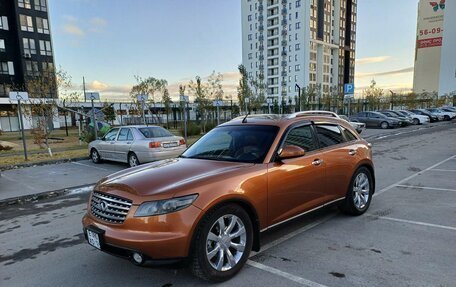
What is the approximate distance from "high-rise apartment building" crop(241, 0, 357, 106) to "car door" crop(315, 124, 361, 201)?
82.8 meters

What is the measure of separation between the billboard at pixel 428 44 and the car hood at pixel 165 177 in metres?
111

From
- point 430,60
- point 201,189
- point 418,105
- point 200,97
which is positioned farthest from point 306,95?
point 430,60

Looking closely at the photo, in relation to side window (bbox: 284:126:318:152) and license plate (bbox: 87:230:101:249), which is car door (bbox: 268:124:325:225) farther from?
license plate (bbox: 87:230:101:249)

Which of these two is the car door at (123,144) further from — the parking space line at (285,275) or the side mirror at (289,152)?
the parking space line at (285,275)

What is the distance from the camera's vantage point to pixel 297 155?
389 centimetres

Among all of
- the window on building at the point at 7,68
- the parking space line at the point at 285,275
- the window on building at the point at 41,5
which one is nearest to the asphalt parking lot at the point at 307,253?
the parking space line at the point at 285,275

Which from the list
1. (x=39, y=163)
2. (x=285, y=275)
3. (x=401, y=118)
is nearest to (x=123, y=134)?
(x=39, y=163)

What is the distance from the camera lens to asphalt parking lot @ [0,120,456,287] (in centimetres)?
333

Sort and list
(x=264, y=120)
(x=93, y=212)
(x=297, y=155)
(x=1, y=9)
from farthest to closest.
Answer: (x=1, y=9) → (x=264, y=120) → (x=297, y=155) → (x=93, y=212)

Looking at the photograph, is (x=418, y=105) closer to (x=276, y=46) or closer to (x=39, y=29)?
(x=276, y=46)

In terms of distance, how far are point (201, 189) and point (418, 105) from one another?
65884mm

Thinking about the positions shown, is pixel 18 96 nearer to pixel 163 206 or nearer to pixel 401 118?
pixel 163 206

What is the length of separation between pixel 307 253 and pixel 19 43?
185 ft

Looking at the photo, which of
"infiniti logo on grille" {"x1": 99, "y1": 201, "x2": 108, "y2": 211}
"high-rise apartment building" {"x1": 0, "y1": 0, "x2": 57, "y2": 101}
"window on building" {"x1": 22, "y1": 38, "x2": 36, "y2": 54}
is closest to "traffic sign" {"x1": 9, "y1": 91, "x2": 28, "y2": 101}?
"infiniti logo on grille" {"x1": 99, "y1": 201, "x2": 108, "y2": 211}
